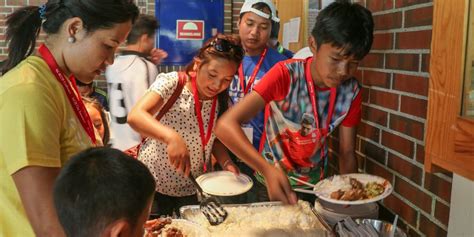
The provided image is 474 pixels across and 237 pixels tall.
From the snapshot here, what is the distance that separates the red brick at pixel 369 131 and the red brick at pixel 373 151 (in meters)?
0.03

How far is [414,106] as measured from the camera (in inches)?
60.2

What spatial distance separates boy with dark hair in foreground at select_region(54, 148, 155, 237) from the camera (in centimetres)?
88

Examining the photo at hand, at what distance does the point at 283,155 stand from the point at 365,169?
0.37 metres

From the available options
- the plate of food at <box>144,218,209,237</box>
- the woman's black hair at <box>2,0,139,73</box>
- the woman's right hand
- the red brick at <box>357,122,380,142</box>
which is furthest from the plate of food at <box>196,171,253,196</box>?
the woman's black hair at <box>2,0,139,73</box>

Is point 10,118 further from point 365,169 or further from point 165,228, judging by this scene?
point 365,169

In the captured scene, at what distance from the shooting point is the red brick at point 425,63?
1424 mm

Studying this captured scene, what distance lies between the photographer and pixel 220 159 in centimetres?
219

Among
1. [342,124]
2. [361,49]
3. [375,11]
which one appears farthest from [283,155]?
[375,11]

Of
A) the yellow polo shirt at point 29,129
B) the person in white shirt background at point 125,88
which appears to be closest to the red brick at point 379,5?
the yellow polo shirt at point 29,129

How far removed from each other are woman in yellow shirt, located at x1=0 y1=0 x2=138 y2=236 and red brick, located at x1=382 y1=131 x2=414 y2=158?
3.32 ft

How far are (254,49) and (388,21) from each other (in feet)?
3.50

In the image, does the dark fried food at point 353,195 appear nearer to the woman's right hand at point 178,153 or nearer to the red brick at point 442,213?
the red brick at point 442,213

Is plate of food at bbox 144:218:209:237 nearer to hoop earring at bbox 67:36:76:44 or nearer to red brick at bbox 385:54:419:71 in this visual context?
hoop earring at bbox 67:36:76:44

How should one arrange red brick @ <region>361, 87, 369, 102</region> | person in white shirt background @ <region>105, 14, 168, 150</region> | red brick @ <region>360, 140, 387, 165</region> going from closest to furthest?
1. red brick @ <region>360, 140, 387, 165</region>
2. red brick @ <region>361, 87, 369, 102</region>
3. person in white shirt background @ <region>105, 14, 168, 150</region>
